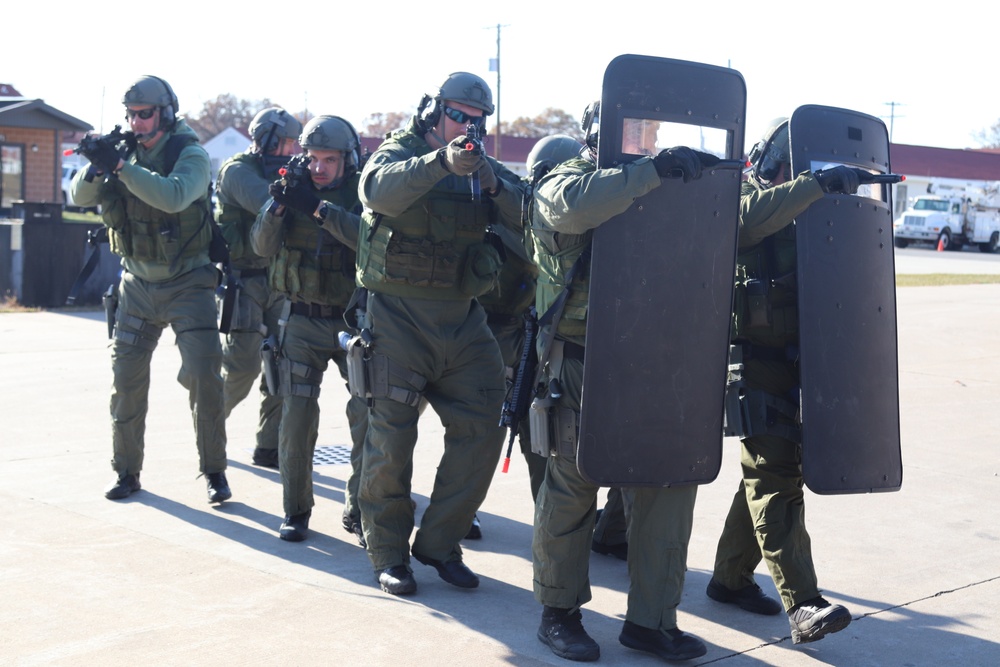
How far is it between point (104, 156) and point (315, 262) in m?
1.19

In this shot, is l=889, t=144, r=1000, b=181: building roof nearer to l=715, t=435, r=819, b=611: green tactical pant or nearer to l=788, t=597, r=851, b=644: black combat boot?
l=715, t=435, r=819, b=611: green tactical pant

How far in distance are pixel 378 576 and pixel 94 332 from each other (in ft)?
29.6

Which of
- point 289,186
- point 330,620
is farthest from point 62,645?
point 289,186

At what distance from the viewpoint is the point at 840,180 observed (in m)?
3.98

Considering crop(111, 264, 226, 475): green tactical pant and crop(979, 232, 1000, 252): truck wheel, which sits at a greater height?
crop(979, 232, 1000, 252): truck wheel

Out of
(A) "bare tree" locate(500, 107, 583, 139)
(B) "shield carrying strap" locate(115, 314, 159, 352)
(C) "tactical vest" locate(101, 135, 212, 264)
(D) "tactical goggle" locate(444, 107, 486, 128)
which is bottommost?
(B) "shield carrying strap" locate(115, 314, 159, 352)

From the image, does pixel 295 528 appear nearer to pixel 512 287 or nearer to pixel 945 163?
pixel 512 287

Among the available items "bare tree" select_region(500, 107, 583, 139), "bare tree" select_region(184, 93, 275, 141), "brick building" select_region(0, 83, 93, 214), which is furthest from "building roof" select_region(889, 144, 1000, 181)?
"bare tree" select_region(184, 93, 275, 141)

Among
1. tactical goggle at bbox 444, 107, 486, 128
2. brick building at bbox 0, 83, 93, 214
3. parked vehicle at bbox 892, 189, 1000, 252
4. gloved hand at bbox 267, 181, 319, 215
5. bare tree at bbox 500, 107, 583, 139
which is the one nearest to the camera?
tactical goggle at bbox 444, 107, 486, 128

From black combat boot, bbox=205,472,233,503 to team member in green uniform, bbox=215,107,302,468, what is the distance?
0.82 meters

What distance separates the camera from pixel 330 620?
448cm

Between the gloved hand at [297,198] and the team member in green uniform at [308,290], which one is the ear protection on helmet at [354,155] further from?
the gloved hand at [297,198]

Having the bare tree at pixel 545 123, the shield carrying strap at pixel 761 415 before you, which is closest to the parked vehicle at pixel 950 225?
the shield carrying strap at pixel 761 415

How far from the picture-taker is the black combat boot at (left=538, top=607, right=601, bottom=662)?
411 centimetres
